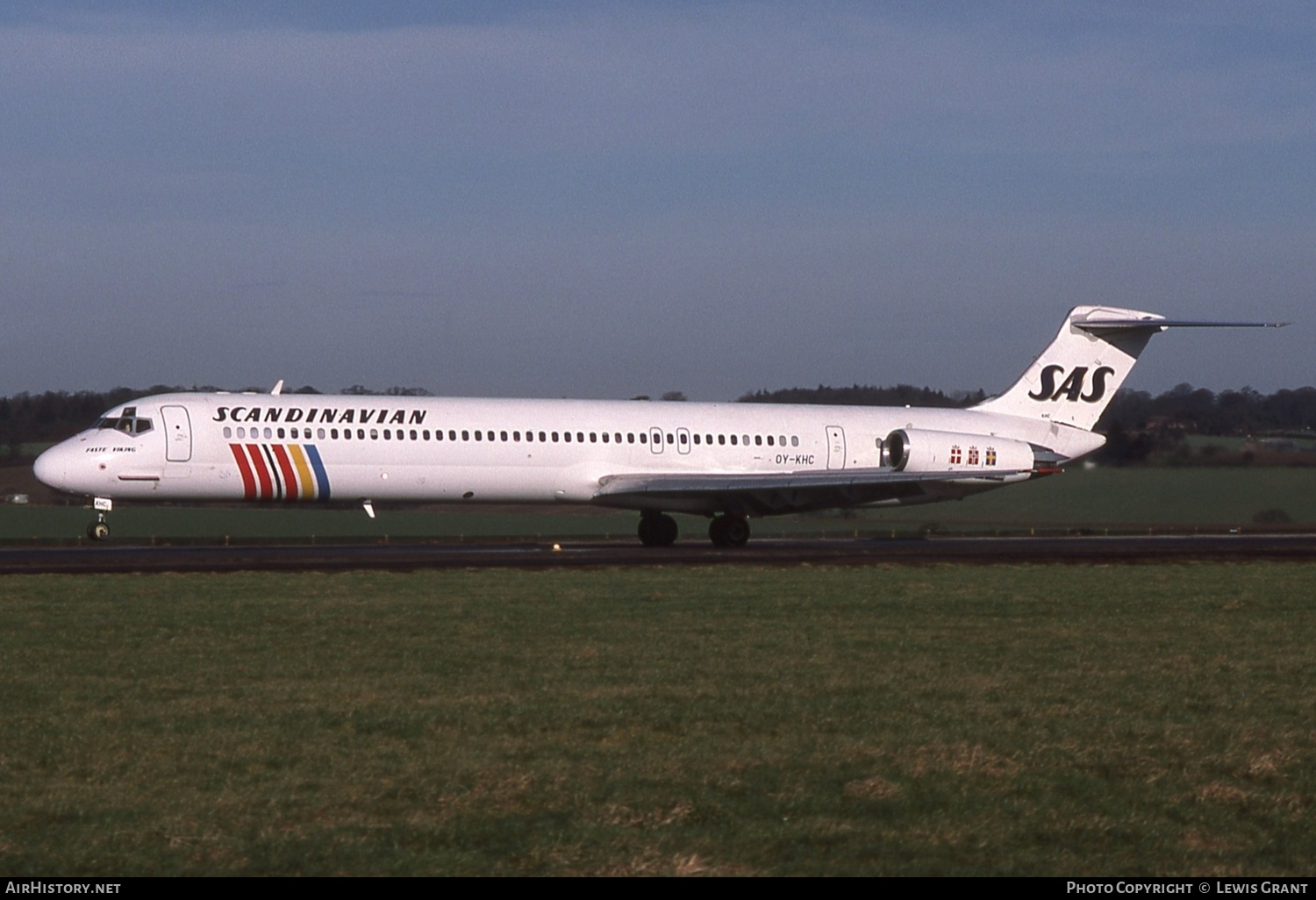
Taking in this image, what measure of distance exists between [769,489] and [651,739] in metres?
23.6

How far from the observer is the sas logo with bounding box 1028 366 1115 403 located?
39.1 metres

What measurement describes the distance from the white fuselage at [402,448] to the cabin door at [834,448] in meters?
0.61

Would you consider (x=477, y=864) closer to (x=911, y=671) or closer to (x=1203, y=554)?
(x=911, y=671)

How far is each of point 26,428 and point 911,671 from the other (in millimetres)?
50115

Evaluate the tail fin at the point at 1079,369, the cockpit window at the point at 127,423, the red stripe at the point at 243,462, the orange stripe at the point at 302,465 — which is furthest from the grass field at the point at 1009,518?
the red stripe at the point at 243,462

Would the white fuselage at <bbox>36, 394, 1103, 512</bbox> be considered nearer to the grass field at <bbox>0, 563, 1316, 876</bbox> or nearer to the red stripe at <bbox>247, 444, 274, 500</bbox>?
the red stripe at <bbox>247, 444, 274, 500</bbox>

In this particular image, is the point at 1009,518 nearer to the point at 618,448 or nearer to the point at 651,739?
the point at 618,448

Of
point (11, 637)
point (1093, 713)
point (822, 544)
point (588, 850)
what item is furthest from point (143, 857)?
point (822, 544)

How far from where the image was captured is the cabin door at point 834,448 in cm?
3650

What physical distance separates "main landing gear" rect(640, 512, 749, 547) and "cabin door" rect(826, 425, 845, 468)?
2.89 metres

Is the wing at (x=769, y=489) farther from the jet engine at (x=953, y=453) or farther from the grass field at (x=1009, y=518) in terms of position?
the grass field at (x=1009, y=518)

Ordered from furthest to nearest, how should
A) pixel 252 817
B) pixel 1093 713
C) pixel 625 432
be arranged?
pixel 625 432, pixel 1093 713, pixel 252 817

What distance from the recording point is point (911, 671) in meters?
13.2

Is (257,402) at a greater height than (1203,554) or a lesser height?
greater
